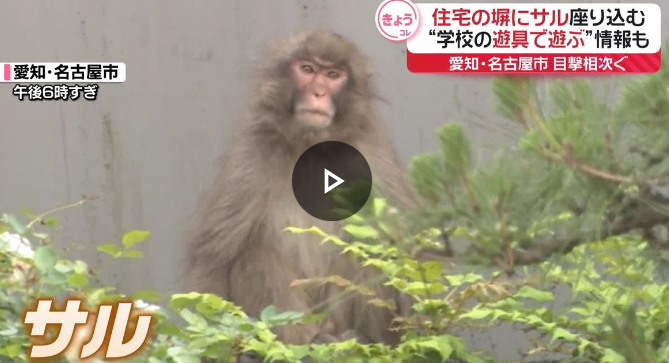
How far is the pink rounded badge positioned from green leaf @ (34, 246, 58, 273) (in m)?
0.66

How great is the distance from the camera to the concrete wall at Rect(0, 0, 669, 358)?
1622 mm

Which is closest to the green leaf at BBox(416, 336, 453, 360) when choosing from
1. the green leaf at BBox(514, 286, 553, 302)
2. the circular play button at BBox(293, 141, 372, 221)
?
the green leaf at BBox(514, 286, 553, 302)

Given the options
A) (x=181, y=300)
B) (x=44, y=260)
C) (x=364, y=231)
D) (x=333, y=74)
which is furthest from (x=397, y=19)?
(x=44, y=260)

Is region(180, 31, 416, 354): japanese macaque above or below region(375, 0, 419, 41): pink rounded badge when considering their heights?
below

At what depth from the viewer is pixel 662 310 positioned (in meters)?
1.36

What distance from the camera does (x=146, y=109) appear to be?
5.56 ft

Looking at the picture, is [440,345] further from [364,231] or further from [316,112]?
[316,112]

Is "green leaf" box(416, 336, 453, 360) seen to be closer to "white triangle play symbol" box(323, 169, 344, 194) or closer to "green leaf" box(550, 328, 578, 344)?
"green leaf" box(550, 328, 578, 344)

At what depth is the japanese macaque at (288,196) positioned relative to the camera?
1722 mm

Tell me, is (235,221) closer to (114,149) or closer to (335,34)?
(114,149)

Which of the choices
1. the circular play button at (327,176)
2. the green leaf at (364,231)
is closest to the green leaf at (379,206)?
the green leaf at (364,231)

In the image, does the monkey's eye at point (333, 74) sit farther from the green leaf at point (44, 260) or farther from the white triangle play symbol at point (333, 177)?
the green leaf at point (44, 260)

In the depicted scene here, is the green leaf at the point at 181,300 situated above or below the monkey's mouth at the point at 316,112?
below

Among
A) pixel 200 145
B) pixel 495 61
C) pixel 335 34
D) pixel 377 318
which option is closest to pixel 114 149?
pixel 200 145
